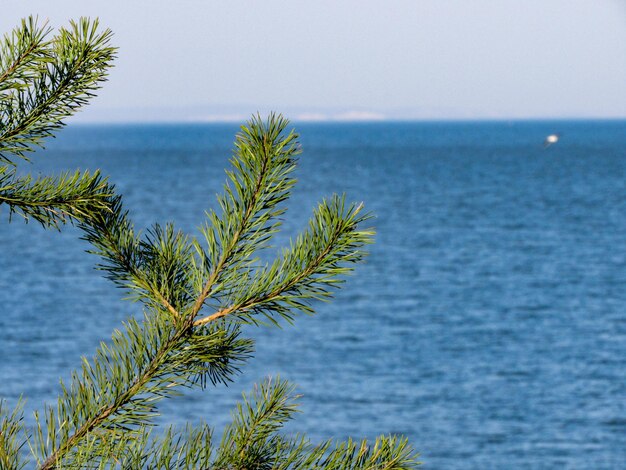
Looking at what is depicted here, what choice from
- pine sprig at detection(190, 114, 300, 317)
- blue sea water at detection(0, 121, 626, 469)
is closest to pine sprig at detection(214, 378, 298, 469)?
pine sprig at detection(190, 114, 300, 317)

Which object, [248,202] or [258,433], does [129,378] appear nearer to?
[258,433]

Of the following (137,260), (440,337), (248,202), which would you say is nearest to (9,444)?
(137,260)

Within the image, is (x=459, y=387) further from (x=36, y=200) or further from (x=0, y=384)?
(x=36, y=200)

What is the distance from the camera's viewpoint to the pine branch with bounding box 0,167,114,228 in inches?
69.5

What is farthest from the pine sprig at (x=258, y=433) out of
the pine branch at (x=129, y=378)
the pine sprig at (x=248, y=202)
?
the pine sprig at (x=248, y=202)

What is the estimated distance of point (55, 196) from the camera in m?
1.77

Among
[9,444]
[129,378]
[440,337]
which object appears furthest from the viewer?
[440,337]

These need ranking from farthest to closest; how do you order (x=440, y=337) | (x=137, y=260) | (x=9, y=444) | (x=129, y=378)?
(x=440, y=337)
(x=137, y=260)
(x=129, y=378)
(x=9, y=444)

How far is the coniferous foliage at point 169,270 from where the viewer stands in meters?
1.74

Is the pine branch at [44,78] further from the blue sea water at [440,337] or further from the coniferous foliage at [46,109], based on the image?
the blue sea water at [440,337]

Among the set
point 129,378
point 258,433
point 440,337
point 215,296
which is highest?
point 215,296

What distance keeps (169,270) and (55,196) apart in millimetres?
268

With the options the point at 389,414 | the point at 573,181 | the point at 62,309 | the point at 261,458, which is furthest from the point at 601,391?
the point at 573,181

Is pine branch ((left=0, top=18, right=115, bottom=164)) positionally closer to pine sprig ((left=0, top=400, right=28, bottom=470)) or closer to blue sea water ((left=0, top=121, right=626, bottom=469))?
pine sprig ((left=0, top=400, right=28, bottom=470))
